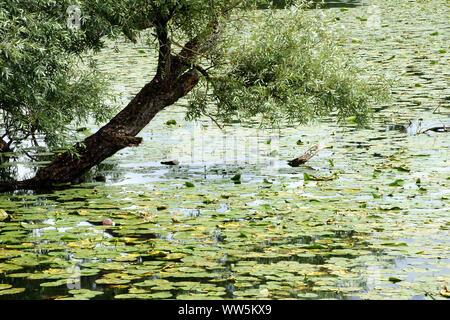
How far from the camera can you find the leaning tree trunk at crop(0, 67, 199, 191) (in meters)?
7.91

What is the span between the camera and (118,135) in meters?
8.06

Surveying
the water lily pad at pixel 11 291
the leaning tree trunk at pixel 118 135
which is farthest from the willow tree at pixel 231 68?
the water lily pad at pixel 11 291

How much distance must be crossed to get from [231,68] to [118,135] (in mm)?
1441

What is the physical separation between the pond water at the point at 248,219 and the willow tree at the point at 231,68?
425 mm

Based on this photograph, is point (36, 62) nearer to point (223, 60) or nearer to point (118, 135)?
point (118, 135)

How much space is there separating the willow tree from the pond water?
425 mm

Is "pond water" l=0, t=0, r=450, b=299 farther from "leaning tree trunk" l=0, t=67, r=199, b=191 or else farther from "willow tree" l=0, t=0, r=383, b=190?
"willow tree" l=0, t=0, r=383, b=190

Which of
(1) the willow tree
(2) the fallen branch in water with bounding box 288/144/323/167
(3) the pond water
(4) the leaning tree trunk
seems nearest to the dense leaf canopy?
(1) the willow tree

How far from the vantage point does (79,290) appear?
4.42 meters

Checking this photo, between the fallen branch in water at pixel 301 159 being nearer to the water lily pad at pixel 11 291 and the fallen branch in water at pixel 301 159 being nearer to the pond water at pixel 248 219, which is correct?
the pond water at pixel 248 219

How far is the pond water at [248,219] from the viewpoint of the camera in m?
4.50

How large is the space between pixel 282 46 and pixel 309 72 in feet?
1.33

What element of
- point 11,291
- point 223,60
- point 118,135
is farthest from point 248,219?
point 118,135

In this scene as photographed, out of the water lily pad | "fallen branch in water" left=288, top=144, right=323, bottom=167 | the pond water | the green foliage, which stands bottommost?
the water lily pad
